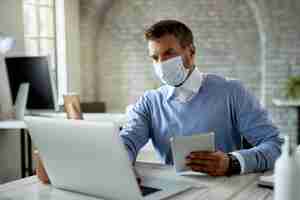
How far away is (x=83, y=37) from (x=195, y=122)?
12.5 ft

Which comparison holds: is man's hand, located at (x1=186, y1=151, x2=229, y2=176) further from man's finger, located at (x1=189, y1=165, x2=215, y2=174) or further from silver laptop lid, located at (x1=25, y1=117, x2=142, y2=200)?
silver laptop lid, located at (x1=25, y1=117, x2=142, y2=200)

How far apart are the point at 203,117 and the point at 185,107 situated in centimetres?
8

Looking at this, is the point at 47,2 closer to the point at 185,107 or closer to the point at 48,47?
the point at 48,47

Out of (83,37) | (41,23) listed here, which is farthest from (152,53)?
(83,37)

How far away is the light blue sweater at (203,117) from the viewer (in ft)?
5.91

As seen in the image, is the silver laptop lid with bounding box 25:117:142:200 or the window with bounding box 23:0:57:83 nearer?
the silver laptop lid with bounding box 25:117:142:200

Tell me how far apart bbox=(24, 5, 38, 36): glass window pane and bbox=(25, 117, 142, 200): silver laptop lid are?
3444 mm

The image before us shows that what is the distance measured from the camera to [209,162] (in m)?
1.51

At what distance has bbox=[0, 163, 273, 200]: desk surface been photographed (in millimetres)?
1310

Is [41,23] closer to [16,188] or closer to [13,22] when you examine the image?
[13,22]

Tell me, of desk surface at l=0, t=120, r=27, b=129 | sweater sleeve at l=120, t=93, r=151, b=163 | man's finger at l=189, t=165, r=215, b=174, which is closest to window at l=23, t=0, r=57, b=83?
desk surface at l=0, t=120, r=27, b=129

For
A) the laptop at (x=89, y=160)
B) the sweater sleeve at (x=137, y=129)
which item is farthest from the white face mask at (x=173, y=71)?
the laptop at (x=89, y=160)

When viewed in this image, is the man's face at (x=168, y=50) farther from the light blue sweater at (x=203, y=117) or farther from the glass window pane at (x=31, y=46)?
the glass window pane at (x=31, y=46)

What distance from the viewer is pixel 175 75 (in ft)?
5.93
